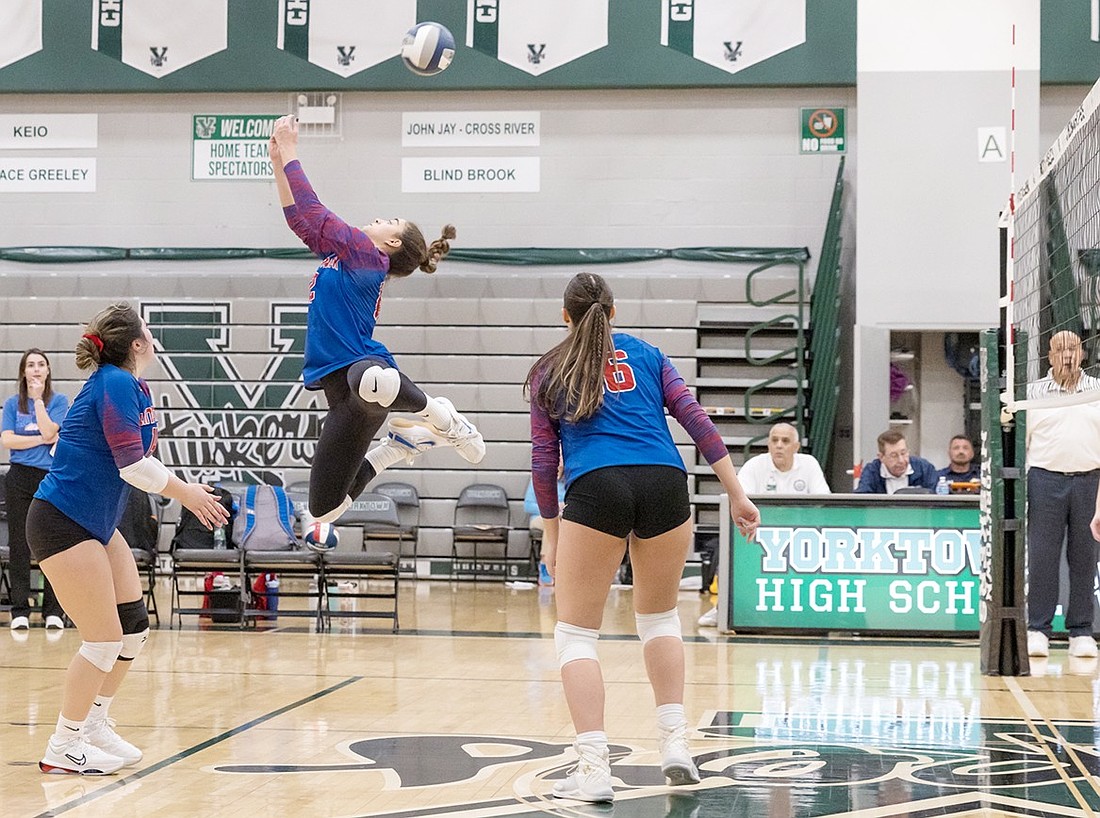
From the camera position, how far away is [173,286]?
14.8 metres

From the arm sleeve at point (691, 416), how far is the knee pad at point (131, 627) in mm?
2093

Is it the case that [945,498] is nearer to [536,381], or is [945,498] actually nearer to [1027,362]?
[1027,362]

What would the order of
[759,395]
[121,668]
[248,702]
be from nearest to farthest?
[121,668] < [248,702] < [759,395]

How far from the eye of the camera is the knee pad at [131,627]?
473 centimetres

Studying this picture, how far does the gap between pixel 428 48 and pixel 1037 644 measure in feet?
16.9

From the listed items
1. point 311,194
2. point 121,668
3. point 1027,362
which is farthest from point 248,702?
point 1027,362

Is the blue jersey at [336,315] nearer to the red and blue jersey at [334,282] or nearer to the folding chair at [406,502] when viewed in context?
the red and blue jersey at [334,282]

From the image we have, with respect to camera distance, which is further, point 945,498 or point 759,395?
point 759,395

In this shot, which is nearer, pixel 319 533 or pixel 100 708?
pixel 100 708

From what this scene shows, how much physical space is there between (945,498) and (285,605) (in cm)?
563

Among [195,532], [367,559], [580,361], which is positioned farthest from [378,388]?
[195,532]

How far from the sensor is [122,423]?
4.46 metres

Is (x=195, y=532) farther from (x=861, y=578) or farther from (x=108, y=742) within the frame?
(x=108, y=742)

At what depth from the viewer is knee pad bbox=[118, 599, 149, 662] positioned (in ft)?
15.5
